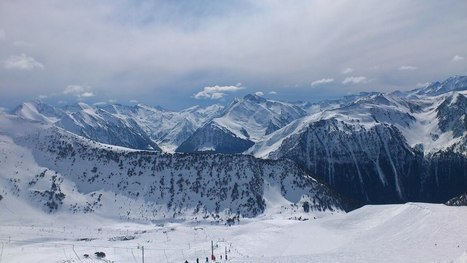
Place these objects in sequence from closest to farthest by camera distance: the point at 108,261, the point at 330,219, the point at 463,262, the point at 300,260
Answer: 1. the point at 463,262
2. the point at 300,260
3. the point at 108,261
4. the point at 330,219

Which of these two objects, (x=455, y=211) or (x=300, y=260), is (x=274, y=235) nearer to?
(x=455, y=211)

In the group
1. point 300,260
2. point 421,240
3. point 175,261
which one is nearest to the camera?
point 300,260

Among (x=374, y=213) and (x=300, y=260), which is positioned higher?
(x=374, y=213)

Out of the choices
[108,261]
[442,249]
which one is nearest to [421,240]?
[442,249]

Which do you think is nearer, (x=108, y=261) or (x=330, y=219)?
(x=108, y=261)

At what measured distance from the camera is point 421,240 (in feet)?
277

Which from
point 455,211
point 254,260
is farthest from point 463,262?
point 455,211

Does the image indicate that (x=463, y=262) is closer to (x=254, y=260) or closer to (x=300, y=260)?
(x=300, y=260)

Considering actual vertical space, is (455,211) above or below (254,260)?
above

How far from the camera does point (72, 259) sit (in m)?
112

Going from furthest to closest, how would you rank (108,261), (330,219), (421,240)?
1. (330,219)
2. (108,261)
3. (421,240)

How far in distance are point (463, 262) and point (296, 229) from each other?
90.4 meters

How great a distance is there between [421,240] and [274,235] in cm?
5357

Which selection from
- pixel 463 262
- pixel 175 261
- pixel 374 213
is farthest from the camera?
pixel 374 213
